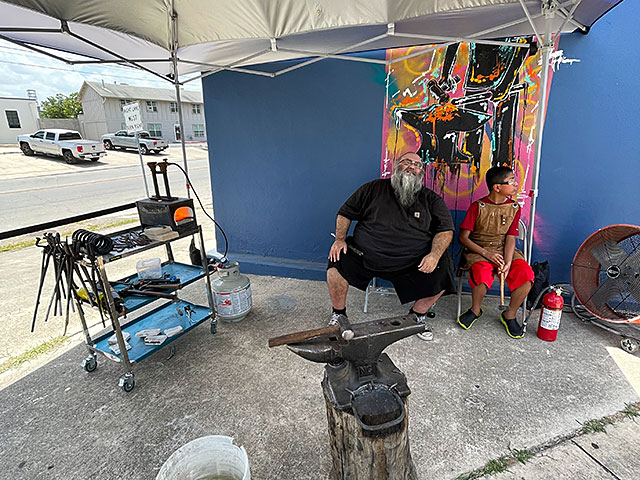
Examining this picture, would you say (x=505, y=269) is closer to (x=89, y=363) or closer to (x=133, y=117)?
(x=89, y=363)

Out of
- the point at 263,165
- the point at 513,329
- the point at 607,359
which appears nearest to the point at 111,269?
the point at 263,165

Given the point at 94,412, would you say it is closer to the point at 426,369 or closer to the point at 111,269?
the point at 426,369

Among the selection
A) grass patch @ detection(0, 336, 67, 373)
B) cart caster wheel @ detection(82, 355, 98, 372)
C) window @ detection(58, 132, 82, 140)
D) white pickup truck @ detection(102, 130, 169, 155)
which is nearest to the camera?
cart caster wheel @ detection(82, 355, 98, 372)

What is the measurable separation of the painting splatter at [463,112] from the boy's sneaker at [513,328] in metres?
1.03

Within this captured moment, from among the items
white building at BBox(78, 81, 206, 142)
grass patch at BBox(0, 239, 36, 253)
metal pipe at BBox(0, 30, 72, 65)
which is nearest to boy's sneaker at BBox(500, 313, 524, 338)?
metal pipe at BBox(0, 30, 72, 65)

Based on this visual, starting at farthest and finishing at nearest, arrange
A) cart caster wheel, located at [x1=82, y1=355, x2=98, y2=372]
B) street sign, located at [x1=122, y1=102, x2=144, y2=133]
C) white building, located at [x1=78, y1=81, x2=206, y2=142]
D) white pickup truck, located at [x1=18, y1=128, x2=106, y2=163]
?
1. white building, located at [x1=78, y1=81, x2=206, y2=142]
2. white pickup truck, located at [x1=18, y1=128, x2=106, y2=163]
3. street sign, located at [x1=122, y1=102, x2=144, y2=133]
4. cart caster wheel, located at [x1=82, y1=355, x2=98, y2=372]

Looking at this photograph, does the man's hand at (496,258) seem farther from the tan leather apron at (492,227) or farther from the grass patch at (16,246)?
the grass patch at (16,246)

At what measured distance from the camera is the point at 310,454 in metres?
1.70

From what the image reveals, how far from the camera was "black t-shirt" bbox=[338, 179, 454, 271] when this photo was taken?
270 centimetres

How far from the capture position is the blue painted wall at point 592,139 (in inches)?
101

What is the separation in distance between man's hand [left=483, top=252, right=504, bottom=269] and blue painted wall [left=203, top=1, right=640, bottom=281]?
704 millimetres

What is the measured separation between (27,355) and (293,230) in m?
2.45

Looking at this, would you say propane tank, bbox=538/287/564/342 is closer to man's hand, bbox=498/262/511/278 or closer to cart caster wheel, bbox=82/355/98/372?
man's hand, bbox=498/262/511/278

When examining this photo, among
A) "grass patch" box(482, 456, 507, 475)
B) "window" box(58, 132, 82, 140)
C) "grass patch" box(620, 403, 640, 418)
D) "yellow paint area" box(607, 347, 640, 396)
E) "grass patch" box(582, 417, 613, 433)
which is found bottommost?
"grass patch" box(482, 456, 507, 475)
